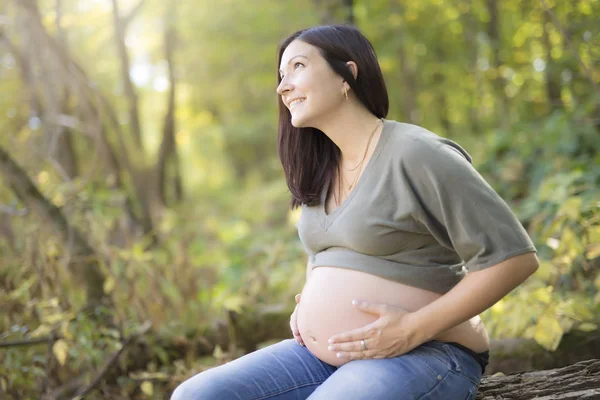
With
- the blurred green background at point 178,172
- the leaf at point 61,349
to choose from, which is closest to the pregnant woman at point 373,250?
the blurred green background at point 178,172

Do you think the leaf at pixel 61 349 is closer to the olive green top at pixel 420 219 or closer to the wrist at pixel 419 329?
the olive green top at pixel 420 219

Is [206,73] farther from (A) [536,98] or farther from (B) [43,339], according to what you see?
(B) [43,339]

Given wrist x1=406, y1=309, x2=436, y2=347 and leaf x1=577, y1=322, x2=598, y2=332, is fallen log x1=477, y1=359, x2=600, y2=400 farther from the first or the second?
leaf x1=577, y1=322, x2=598, y2=332

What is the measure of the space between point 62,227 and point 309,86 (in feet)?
7.36

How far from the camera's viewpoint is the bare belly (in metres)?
1.66

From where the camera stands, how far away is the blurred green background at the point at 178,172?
3256 millimetres

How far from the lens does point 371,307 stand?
163 cm

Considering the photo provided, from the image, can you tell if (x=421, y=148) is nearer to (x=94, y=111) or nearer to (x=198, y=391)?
(x=198, y=391)

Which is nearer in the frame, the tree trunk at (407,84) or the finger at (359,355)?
the finger at (359,355)

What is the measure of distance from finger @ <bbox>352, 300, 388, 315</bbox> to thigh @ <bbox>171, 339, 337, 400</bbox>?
301 millimetres

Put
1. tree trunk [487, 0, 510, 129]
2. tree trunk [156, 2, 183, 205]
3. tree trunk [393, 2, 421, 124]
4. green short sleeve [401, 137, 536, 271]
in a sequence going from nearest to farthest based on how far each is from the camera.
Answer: green short sleeve [401, 137, 536, 271] < tree trunk [487, 0, 510, 129] < tree trunk [156, 2, 183, 205] < tree trunk [393, 2, 421, 124]

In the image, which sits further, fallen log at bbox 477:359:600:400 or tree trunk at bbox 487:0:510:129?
tree trunk at bbox 487:0:510:129

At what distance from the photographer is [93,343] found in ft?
10.9

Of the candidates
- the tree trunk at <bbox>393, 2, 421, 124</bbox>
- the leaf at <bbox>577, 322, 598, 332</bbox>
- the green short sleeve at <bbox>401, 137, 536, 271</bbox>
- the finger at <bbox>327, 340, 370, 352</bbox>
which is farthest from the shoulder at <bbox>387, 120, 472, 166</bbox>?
the tree trunk at <bbox>393, 2, 421, 124</bbox>
